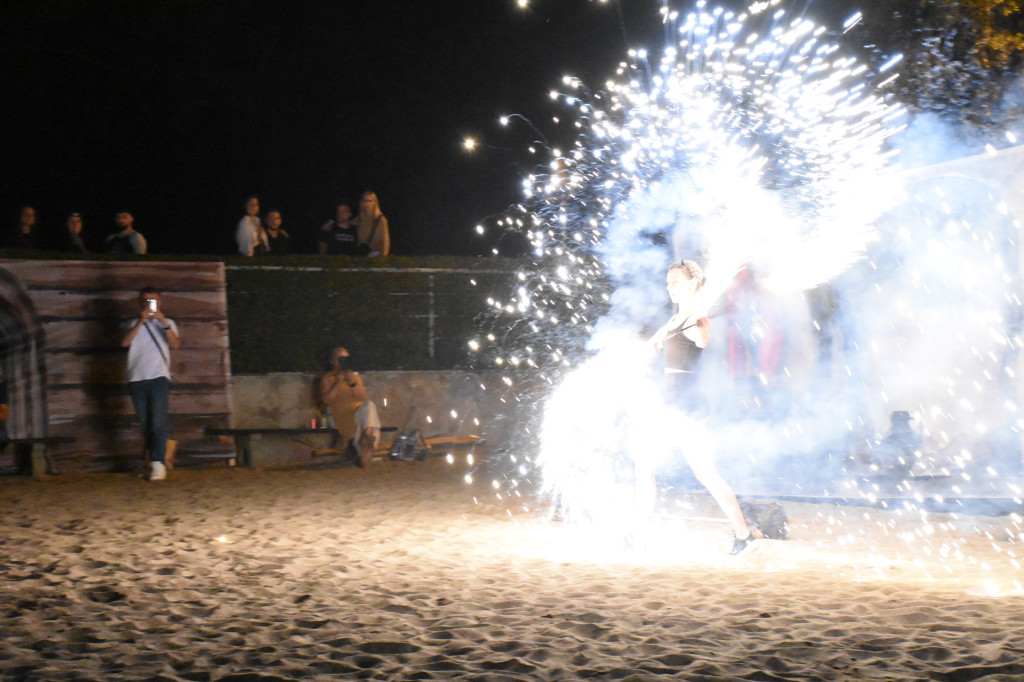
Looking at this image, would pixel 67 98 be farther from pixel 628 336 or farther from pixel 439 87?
pixel 628 336

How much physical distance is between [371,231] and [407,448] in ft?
10.8

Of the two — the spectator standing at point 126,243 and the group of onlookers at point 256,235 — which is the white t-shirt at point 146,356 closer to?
the group of onlookers at point 256,235

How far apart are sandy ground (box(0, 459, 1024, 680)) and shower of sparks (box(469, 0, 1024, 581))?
701 millimetres

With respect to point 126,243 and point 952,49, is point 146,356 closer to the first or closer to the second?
point 126,243

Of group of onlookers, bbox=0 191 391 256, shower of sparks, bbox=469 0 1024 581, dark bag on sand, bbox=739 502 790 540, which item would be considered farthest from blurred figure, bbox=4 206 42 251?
dark bag on sand, bbox=739 502 790 540

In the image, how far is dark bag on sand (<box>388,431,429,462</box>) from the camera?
12.2 meters

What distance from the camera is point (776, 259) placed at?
9.61 meters

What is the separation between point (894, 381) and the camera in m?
10.5

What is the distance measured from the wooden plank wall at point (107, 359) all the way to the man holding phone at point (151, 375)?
1.12 meters

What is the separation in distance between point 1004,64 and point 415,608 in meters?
10.1

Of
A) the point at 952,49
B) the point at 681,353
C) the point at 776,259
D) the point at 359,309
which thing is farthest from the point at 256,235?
the point at 952,49

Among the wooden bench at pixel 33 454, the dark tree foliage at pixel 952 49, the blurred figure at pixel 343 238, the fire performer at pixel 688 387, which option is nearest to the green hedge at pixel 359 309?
the blurred figure at pixel 343 238

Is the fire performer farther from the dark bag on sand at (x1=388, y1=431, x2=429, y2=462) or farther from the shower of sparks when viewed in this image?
the dark bag on sand at (x1=388, y1=431, x2=429, y2=462)

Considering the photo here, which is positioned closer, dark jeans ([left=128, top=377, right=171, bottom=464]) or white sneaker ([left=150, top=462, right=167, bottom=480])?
dark jeans ([left=128, top=377, right=171, bottom=464])
